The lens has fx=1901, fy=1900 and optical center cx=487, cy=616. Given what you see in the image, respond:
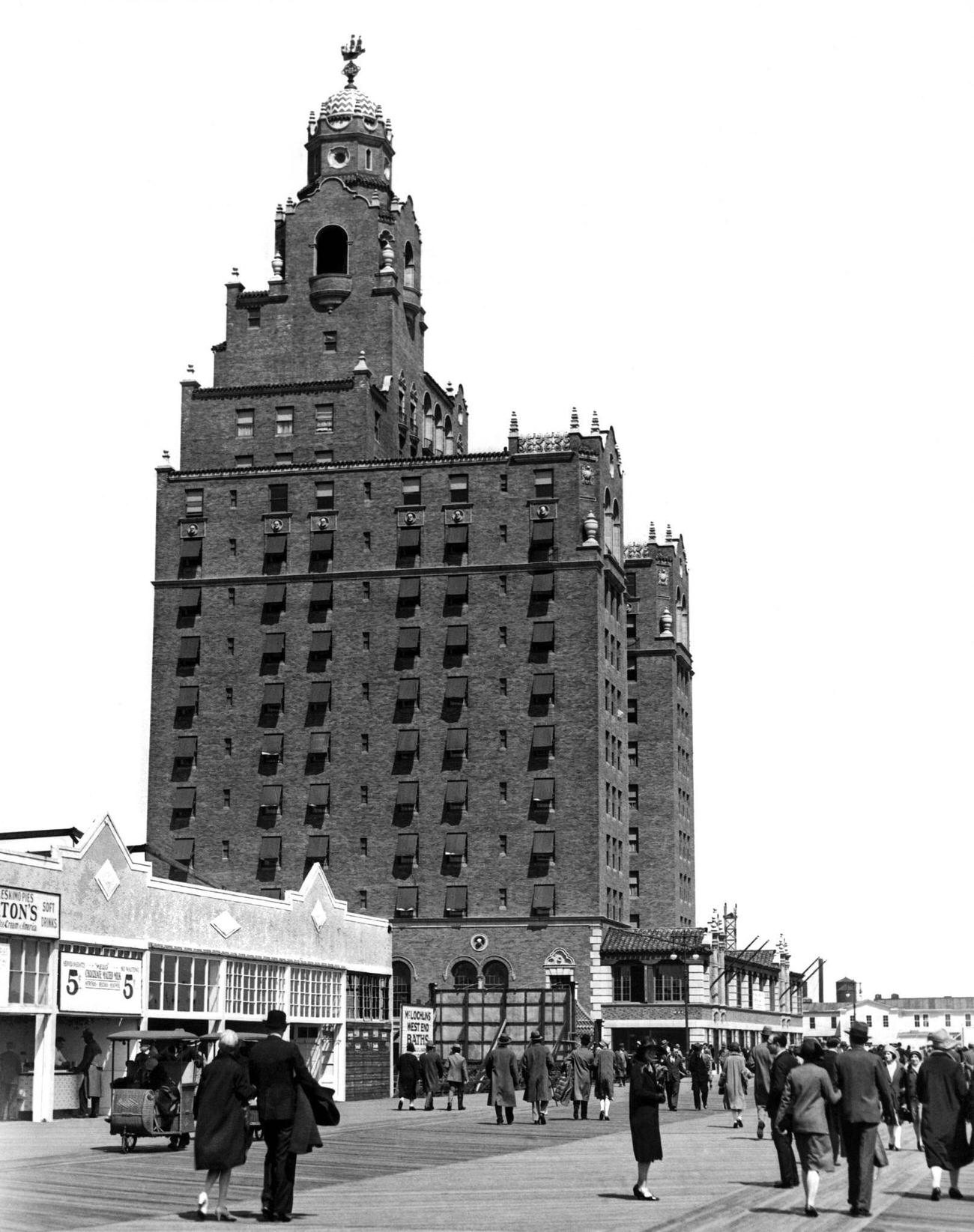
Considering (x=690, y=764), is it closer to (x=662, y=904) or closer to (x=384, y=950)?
(x=662, y=904)

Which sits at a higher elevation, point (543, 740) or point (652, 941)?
point (543, 740)

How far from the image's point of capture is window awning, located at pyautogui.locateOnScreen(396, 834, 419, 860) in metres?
96.3

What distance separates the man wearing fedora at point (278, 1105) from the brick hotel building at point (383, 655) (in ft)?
238

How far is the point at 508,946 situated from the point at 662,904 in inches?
952

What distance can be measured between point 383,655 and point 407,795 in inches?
296

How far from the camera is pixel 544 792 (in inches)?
3780

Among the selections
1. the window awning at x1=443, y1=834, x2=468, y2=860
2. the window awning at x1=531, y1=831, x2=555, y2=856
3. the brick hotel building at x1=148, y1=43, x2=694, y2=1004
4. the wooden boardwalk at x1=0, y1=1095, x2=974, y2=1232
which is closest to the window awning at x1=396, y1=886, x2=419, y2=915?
the brick hotel building at x1=148, y1=43, x2=694, y2=1004

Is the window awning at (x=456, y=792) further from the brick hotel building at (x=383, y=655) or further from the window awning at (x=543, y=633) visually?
the window awning at (x=543, y=633)

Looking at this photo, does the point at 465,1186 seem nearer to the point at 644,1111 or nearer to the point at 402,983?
the point at 644,1111

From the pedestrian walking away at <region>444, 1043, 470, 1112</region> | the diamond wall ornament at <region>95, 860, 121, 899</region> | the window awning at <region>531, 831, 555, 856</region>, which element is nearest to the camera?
the diamond wall ornament at <region>95, 860, 121, 899</region>

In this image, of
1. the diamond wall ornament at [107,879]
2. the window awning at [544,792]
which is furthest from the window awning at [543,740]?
the diamond wall ornament at [107,879]

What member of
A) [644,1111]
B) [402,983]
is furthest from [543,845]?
[644,1111]

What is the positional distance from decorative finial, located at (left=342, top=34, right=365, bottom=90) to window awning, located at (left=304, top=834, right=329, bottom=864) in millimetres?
44237

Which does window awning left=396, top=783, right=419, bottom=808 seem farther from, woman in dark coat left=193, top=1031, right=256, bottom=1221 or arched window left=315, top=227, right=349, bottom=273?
woman in dark coat left=193, top=1031, right=256, bottom=1221
